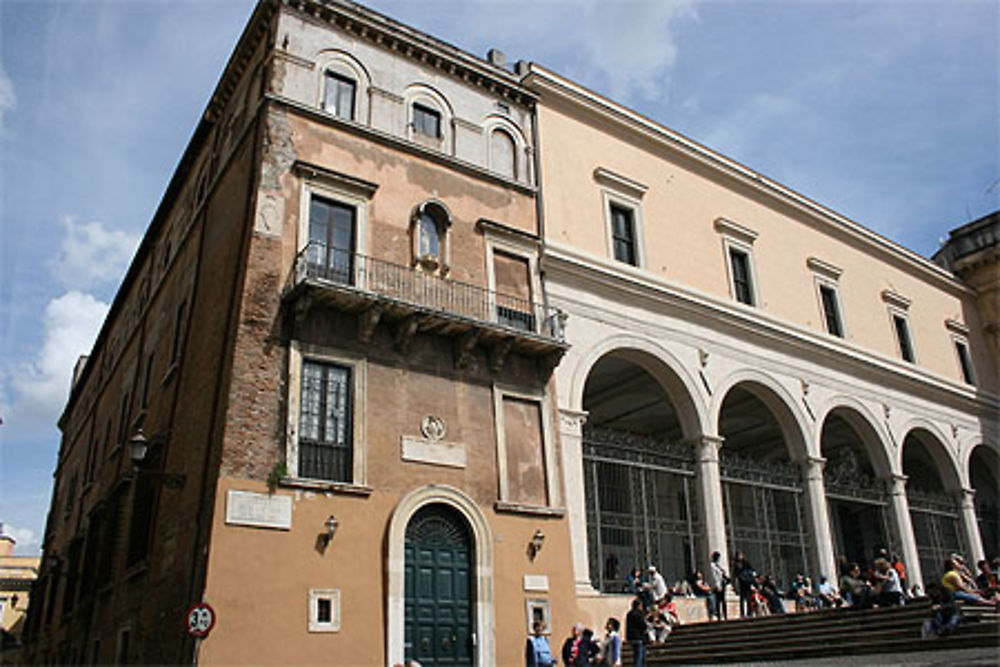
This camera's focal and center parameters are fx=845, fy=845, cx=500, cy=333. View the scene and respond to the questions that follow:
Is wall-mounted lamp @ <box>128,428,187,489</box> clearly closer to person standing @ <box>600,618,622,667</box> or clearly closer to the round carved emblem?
the round carved emblem

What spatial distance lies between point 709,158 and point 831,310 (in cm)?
630

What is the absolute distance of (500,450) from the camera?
1550 cm

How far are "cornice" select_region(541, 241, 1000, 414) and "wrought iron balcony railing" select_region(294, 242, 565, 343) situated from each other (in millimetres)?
1474

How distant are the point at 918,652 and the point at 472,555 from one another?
6.98 meters

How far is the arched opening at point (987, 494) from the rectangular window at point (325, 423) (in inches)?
903

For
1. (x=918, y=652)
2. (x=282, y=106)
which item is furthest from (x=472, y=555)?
(x=282, y=106)

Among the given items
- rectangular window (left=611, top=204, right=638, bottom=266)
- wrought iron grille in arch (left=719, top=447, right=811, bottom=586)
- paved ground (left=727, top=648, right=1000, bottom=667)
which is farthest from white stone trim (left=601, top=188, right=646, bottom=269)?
paved ground (left=727, top=648, right=1000, bottom=667)

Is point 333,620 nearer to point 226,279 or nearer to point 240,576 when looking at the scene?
point 240,576

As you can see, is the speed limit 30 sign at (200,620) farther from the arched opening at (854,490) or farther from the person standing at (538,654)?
the arched opening at (854,490)

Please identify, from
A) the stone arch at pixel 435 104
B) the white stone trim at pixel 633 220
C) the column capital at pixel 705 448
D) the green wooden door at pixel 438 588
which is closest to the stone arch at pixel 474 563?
the green wooden door at pixel 438 588

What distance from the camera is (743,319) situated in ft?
71.2

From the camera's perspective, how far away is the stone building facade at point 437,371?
13.3m

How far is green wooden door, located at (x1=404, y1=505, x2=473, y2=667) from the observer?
13.5 m

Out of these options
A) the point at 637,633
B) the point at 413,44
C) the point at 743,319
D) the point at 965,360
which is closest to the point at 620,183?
the point at 743,319
